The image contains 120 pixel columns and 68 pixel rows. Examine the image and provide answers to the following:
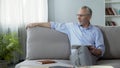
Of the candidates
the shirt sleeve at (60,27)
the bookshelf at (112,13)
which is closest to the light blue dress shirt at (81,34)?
the shirt sleeve at (60,27)

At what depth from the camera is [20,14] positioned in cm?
529

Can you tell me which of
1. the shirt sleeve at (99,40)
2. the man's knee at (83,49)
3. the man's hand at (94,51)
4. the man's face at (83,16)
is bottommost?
the man's hand at (94,51)

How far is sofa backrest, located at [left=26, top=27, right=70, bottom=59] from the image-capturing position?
3.01 m

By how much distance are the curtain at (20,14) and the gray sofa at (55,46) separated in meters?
2.11

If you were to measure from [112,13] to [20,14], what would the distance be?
217 centimetres

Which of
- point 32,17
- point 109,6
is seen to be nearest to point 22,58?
point 32,17

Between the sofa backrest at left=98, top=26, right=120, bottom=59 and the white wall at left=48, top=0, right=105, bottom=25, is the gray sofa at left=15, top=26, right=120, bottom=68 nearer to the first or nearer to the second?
the sofa backrest at left=98, top=26, right=120, bottom=59

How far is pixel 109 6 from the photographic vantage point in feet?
19.7

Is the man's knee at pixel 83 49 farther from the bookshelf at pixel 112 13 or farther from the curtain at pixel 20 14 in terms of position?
the bookshelf at pixel 112 13

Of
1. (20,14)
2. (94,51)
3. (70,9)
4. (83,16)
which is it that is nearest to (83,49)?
(94,51)

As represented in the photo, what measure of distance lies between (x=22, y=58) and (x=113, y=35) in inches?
109

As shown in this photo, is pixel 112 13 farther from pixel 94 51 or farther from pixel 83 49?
pixel 83 49

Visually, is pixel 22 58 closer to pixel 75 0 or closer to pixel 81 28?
pixel 75 0

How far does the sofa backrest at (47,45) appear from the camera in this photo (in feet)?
9.89
